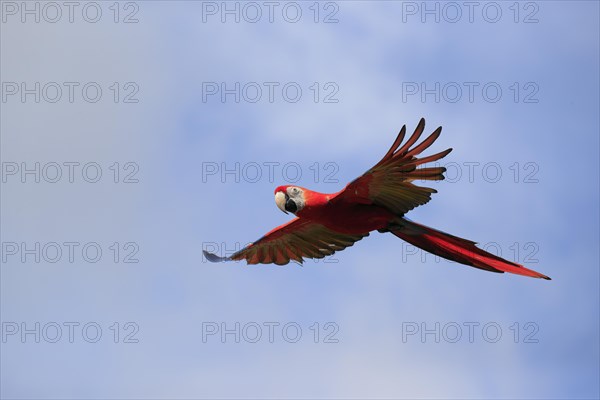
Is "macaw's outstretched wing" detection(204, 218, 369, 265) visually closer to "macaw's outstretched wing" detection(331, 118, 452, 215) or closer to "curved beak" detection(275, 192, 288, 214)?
"curved beak" detection(275, 192, 288, 214)

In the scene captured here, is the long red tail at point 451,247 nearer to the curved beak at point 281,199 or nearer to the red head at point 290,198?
the red head at point 290,198

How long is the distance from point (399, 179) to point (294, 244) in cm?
193

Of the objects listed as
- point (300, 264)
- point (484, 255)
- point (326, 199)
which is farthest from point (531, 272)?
point (300, 264)

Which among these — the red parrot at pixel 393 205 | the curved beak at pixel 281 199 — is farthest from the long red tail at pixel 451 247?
the curved beak at pixel 281 199

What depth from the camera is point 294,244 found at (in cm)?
1031

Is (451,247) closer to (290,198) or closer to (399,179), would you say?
(399,179)

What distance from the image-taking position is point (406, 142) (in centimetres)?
846

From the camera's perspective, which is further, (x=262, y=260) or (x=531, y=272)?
(x=262, y=260)

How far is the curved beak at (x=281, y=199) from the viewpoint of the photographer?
30.4ft

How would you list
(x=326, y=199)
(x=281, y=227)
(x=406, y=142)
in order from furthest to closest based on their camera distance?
(x=281, y=227) < (x=326, y=199) < (x=406, y=142)

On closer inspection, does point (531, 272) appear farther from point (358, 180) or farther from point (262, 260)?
point (262, 260)

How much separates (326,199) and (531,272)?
6.24 feet

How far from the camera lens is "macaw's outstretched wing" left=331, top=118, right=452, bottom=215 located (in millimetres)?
8484

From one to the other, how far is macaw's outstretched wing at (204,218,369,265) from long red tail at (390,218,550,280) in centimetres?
95
